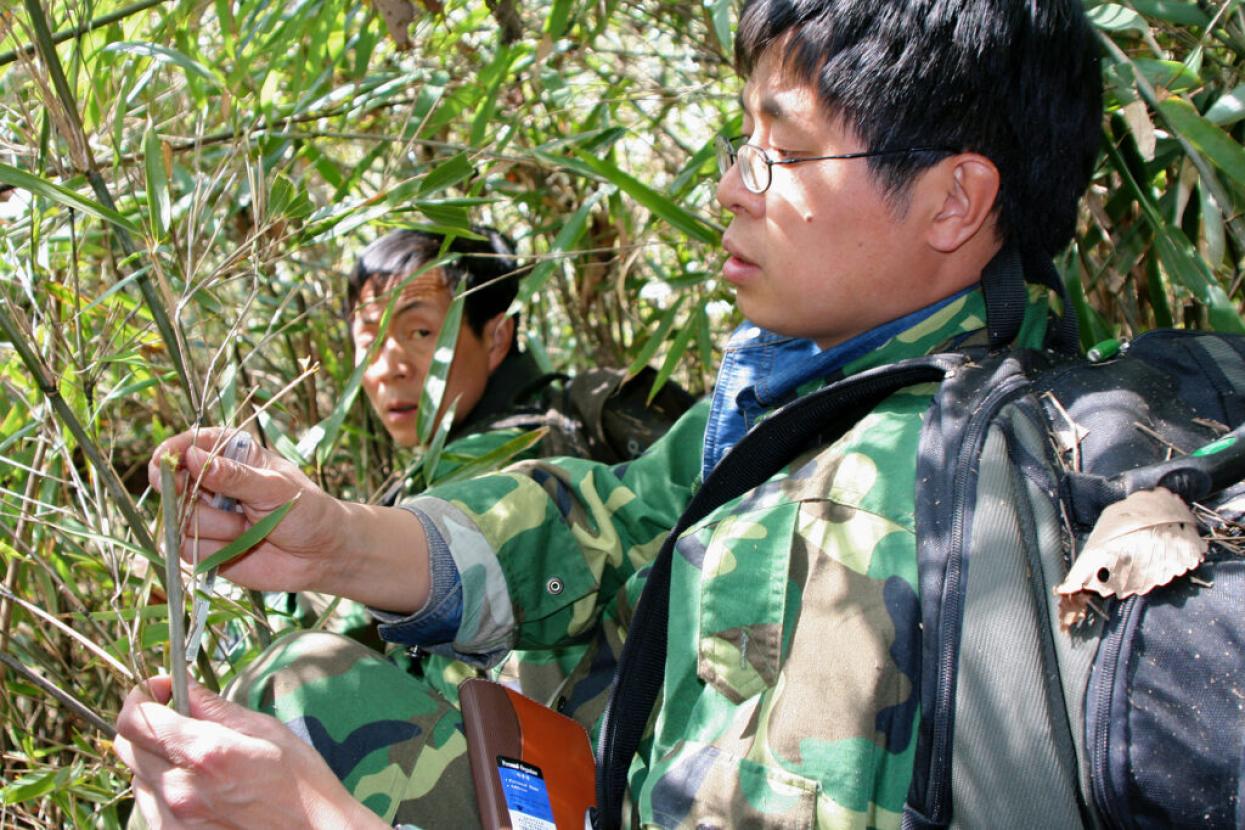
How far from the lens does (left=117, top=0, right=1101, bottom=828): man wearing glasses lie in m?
1.01

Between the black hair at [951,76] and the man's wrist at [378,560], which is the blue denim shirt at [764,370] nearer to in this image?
the black hair at [951,76]

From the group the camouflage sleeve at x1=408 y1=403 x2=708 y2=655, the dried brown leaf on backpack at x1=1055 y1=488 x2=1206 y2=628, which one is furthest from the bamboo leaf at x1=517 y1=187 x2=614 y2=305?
the dried brown leaf on backpack at x1=1055 y1=488 x2=1206 y2=628

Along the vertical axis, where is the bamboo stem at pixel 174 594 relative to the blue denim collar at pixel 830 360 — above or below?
above

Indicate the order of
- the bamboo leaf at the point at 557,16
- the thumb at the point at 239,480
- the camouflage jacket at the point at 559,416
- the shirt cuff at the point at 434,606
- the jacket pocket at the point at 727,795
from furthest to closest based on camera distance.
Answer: the camouflage jacket at the point at 559,416 → the bamboo leaf at the point at 557,16 → the shirt cuff at the point at 434,606 → the thumb at the point at 239,480 → the jacket pocket at the point at 727,795

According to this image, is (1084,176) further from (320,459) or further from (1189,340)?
(320,459)

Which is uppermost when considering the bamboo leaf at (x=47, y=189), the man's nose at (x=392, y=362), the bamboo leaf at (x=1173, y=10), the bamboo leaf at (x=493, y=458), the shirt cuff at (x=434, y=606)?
the bamboo leaf at (x=47, y=189)

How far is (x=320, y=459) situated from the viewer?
1.66 metres

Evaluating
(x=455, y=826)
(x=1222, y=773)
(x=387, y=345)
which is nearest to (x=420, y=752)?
(x=455, y=826)

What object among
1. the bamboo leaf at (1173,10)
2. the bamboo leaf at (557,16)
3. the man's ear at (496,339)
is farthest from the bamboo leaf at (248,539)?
the man's ear at (496,339)

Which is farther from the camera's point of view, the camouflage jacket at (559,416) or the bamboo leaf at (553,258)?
the camouflage jacket at (559,416)

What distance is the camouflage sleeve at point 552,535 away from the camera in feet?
4.60

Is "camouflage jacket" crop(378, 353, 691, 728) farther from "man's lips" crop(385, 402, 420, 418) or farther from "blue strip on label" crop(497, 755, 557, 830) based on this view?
"blue strip on label" crop(497, 755, 557, 830)

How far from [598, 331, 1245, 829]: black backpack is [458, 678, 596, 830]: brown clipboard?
1.30 ft

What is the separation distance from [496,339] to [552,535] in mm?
1059
